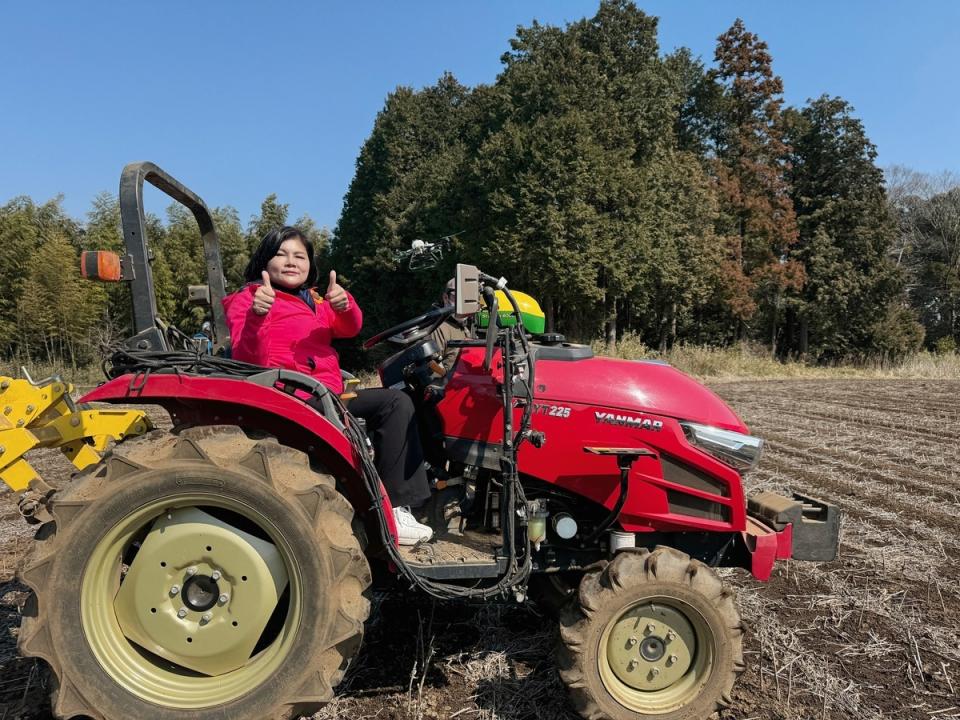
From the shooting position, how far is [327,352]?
9.51 ft

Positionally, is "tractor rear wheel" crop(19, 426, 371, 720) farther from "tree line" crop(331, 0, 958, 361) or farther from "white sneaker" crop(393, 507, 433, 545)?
"tree line" crop(331, 0, 958, 361)

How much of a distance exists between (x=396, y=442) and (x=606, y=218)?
18382 millimetres


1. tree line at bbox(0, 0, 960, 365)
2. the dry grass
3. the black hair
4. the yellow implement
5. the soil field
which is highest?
tree line at bbox(0, 0, 960, 365)

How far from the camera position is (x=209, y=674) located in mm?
2287

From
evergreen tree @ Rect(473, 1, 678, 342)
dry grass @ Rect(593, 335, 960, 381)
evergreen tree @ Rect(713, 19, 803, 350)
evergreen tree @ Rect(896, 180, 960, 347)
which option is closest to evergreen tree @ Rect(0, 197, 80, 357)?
evergreen tree @ Rect(473, 1, 678, 342)

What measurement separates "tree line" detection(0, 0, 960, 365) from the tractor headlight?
16.8 m

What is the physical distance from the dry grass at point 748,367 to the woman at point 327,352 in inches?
629

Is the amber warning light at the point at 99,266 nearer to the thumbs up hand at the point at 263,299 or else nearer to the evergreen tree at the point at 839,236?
the thumbs up hand at the point at 263,299

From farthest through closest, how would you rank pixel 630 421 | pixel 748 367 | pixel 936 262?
pixel 936 262 < pixel 748 367 < pixel 630 421

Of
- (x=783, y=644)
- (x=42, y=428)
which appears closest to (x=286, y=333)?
(x=42, y=428)

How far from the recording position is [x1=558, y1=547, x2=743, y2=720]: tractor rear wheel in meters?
2.48

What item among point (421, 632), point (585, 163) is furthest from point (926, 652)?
point (585, 163)

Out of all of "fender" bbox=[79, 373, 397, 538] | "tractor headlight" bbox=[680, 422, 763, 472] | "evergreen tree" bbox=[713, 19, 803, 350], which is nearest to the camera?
"fender" bbox=[79, 373, 397, 538]

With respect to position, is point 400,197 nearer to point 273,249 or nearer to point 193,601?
point 273,249
